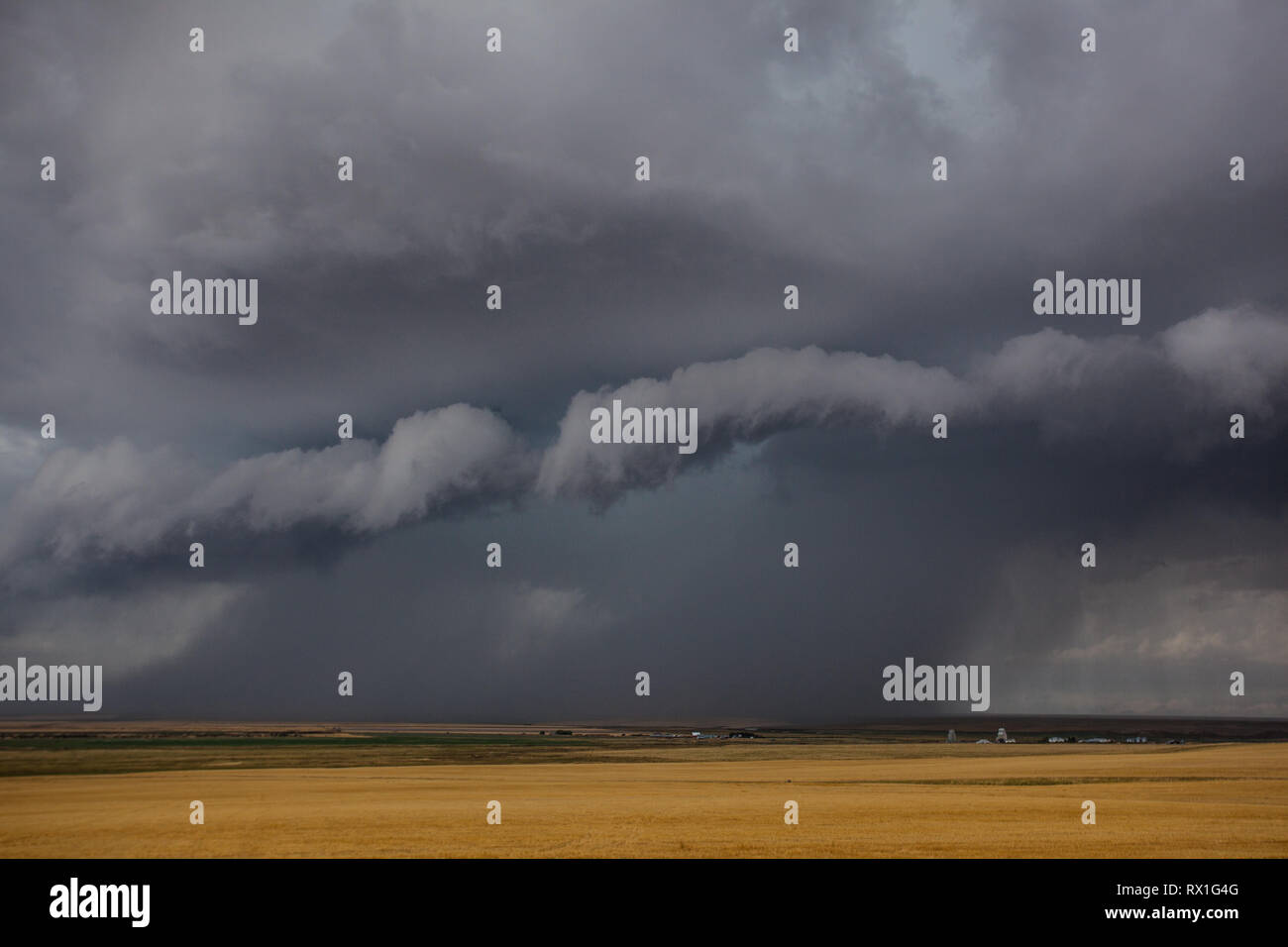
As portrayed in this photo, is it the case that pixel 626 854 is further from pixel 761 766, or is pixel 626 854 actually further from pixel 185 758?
pixel 185 758

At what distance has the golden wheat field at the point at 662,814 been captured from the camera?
51062 millimetres

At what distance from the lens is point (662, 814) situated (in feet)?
216

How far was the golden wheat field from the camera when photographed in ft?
168
